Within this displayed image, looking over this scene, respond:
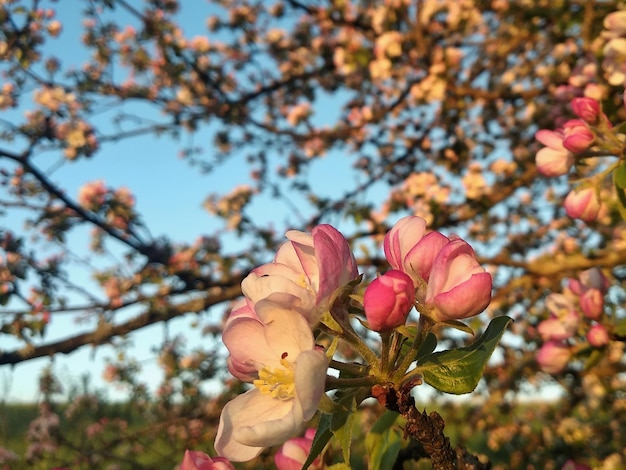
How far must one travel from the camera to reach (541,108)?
11.5ft

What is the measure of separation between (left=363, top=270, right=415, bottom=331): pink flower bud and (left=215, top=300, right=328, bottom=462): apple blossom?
0.08m

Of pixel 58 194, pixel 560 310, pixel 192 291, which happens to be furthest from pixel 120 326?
pixel 560 310

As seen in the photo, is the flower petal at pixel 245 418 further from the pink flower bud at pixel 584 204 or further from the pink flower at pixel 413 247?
the pink flower bud at pixel 584 204

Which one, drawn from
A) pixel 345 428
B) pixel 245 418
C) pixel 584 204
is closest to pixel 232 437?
pixel 245 418

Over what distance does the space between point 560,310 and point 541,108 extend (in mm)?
2199

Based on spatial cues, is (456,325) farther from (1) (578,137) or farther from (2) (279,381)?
(1) (578,137)

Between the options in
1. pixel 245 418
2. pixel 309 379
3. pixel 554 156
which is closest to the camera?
pixel 309 379

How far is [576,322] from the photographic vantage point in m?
1.56

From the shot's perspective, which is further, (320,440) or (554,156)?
(554,156)

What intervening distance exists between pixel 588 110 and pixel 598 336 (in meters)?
0.56

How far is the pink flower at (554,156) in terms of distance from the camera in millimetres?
1341

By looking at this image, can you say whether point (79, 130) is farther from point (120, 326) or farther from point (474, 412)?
point (474, 412)

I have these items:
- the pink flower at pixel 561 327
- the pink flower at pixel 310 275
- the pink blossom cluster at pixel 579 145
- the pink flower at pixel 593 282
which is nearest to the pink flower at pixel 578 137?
the pink blossom cluster at pixel 579 145

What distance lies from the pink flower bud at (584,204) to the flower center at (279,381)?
0.96 metres
